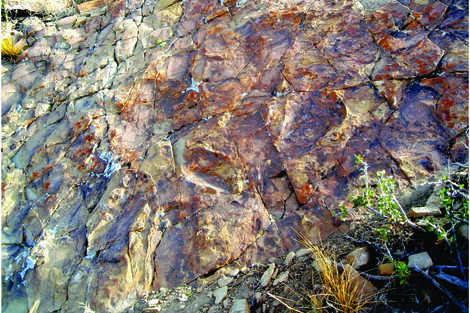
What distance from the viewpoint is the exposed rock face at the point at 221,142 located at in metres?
2.55

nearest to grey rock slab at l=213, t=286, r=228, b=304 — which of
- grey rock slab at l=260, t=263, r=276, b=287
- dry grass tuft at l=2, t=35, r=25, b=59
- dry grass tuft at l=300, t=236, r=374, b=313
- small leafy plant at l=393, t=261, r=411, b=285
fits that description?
grey rock slab at l=260, t=263, r=276, b=287

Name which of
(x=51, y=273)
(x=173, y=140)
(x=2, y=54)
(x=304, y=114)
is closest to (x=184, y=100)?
(x=173, y=140)

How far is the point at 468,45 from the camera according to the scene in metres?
2.75

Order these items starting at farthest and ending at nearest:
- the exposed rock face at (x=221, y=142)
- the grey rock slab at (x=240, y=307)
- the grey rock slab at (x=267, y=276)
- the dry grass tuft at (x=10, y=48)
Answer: the dry grass tuft at (x=10, y=48) < the exposed rock face at (x=221, y=142) < the grey rock slab at (x=267, y=276) < the grey rock slab at (x=240, y=307)

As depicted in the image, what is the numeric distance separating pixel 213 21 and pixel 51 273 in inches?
115

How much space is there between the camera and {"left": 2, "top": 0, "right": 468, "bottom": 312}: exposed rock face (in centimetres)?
255

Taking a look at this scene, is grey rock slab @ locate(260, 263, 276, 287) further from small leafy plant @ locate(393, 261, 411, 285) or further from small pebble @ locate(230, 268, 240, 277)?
small leafy plant @ locate(393, 261, 411, 285)

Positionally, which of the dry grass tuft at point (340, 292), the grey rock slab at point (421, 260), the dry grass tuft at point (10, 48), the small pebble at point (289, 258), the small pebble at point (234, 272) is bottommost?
the small pebble at point (234, 272)

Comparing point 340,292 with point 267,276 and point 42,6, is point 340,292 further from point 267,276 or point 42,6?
point 42,6

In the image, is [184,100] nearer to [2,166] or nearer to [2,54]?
[2,166]

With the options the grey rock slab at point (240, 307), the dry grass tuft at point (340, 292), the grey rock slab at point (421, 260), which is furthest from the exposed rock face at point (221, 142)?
the grey rock slab at point (421, 260)

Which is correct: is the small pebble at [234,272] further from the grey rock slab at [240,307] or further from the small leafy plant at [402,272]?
the small leafy plant at [402,272]

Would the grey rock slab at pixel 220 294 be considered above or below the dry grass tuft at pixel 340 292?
below

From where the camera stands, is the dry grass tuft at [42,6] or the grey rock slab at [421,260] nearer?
the grey rock slab at [421,260]
